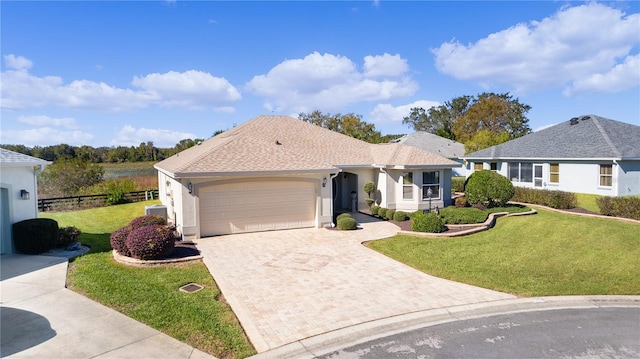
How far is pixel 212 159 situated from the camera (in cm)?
1638

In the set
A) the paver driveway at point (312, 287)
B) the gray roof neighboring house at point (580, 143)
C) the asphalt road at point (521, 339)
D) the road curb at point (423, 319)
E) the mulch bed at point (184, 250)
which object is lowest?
the asphalt road at point (521, 339)

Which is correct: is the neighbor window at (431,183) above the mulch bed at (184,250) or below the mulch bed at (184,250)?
above

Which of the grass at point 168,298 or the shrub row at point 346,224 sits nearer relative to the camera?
the grass at point 168,298

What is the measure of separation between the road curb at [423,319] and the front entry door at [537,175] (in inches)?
796

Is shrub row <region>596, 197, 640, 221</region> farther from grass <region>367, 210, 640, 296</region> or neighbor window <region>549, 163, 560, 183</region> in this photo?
neighbor window <region>549, 163, 560, 183</region>

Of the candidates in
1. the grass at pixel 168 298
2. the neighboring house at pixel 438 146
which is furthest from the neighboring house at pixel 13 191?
the neighboring house at pixel 438 146

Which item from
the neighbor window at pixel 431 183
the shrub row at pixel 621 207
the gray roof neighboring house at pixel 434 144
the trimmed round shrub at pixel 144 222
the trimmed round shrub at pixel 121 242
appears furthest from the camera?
the gray roof neighboring house at pixel 434 144

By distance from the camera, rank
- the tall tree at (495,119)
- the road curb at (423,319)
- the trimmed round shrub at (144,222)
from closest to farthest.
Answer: the road curb at (423,319), the trimmed round shrub at (144,222), the tall tree at (495,119)

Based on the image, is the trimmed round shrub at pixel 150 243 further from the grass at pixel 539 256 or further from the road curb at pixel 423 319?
the grass at pixel 539 256

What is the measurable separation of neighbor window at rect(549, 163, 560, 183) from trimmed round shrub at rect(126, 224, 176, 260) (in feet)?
86.1

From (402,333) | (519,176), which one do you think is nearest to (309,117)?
(519,176)

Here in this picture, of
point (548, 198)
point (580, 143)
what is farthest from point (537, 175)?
point (548, 198)

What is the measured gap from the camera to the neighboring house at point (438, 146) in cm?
3991

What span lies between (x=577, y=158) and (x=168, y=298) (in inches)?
1033
